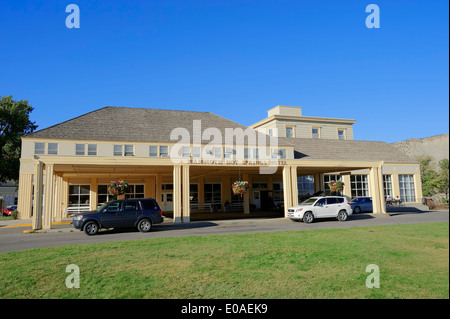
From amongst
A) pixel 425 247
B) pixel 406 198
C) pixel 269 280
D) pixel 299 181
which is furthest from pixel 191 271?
pixel 406 198

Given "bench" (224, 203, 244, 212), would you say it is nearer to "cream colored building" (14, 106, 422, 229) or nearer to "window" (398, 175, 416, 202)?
"cream colored building" (14, 106, 422, 229)

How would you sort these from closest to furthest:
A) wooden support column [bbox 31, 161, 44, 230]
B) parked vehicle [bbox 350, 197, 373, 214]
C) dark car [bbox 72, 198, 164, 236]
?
Result: dark car [bbox 72, 198, 164, 236] → wooden support column [bbox 31, 161, 44, 230] → parked vehicle [bbox 350, 197, 373, 214]

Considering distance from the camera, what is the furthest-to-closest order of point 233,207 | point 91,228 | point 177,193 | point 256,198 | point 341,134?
point 341,134
point 256,198
point 233,207
point 177,193
point 91,228

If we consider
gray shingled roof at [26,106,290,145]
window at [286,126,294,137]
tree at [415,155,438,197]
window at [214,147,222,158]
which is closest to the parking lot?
window at [214,147,222,158]

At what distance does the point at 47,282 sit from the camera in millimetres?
7207

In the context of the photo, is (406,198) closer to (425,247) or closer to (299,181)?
(299,181)

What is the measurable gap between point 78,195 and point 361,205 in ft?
86.1

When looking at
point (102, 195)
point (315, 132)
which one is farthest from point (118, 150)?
point (315, 132)

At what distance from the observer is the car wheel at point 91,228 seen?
1687 cm

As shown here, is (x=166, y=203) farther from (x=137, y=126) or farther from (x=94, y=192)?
(x=137, y=126)

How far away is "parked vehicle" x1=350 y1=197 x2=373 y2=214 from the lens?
2973 centimetres

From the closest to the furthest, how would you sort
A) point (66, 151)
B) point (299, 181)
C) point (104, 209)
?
point (104, 209)
point (66, 151)
point (299, 181)

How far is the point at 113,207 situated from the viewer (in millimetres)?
17812
